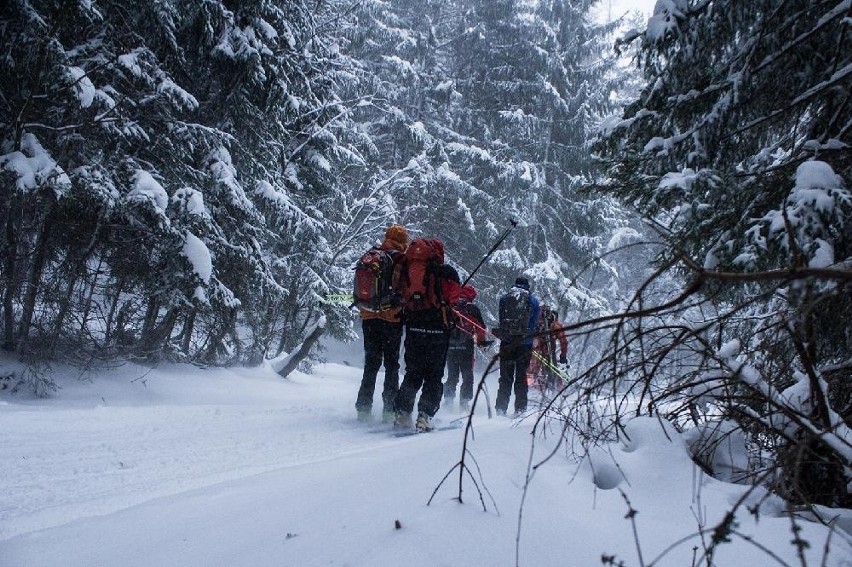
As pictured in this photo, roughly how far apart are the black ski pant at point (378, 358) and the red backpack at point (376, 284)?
31 cm

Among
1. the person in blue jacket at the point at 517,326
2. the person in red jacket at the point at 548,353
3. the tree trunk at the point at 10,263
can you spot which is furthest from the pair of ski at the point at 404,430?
the tree trunk at the point at 10,263

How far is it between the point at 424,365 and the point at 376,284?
987mm

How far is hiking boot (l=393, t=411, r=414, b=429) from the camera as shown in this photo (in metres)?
5.17

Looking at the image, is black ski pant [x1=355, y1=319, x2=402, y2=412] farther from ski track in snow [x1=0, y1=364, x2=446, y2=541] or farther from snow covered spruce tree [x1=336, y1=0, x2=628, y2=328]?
snow covered spruce tree [x1=336, y1=0, x2=628, y2=328]

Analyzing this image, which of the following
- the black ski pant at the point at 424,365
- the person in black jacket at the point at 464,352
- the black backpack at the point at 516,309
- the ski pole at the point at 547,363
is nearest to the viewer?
the ski pole at the point at 547,363

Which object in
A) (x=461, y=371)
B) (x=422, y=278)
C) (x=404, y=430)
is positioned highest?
(x=422, y=278)

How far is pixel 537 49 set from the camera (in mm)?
19078

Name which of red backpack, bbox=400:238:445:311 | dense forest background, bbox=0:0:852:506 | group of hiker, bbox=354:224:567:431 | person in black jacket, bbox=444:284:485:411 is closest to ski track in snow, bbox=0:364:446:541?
group of hiker, bbox=354:224:567:431

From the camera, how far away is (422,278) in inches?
193

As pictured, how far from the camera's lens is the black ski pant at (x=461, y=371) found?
25.9 ft

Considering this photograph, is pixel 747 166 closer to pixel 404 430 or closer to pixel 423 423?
pixel 423 423

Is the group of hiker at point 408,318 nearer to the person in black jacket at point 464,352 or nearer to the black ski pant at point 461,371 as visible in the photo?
the person in black jacket at point 464,352

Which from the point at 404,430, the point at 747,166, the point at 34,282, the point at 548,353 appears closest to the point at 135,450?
the point at 404,430

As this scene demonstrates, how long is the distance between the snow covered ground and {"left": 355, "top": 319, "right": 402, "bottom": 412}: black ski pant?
4.99 feet
